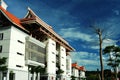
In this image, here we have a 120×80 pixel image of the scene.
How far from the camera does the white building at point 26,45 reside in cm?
4595

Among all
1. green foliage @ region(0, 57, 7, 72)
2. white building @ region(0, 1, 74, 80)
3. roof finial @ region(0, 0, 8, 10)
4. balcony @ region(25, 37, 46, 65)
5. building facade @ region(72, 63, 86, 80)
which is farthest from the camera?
building facade @ region(72, 63, 86, 80)

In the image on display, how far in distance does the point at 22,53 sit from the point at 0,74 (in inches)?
293

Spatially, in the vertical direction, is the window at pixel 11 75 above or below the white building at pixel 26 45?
below

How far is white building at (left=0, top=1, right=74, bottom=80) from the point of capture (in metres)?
45.9

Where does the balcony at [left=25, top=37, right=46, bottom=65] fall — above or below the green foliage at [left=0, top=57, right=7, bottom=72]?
above

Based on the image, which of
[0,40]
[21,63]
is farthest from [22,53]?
[0,40]

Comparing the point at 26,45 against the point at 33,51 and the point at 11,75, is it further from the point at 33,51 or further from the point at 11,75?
the point at 11,75

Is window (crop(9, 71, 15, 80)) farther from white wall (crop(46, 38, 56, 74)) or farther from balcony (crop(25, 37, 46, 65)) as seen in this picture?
white wall (crop(46, 38, 56, 74))

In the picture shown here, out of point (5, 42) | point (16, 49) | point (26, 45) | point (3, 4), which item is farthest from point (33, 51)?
point (3, 4)

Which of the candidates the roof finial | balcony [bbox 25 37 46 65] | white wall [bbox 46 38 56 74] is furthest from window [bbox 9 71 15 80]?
the roof finial

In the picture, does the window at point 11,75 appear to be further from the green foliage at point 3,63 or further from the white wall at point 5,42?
the white wall at point 5,42

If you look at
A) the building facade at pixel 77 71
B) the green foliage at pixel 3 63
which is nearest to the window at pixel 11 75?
the green foliage at pixel 3 63

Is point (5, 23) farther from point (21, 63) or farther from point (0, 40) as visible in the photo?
point (21, 63)

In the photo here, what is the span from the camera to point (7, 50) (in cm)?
4519
